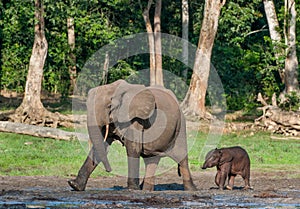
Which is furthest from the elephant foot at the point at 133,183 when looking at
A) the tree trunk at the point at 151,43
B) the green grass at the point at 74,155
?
the tree trunk at the point at 151,43

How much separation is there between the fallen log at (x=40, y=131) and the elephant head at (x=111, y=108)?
8.06 meters

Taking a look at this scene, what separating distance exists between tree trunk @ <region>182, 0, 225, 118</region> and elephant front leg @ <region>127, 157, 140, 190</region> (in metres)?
14.7

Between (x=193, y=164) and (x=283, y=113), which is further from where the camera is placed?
(x=283, y=113)

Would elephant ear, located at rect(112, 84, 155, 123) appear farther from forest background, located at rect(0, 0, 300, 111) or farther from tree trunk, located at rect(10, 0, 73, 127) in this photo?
forest background, located at rect(0, 0, 300, 111)

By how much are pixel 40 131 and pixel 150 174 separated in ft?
28.1

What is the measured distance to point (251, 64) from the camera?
33594 millimetres

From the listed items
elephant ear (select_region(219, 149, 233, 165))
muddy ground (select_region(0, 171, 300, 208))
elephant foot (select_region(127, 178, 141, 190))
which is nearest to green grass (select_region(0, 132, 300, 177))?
muddy ground (select_region(0, 171, 300, 208))

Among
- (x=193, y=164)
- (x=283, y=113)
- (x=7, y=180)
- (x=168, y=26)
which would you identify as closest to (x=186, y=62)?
(x=168, y=26)

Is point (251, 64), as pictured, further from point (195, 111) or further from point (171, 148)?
point (171, 148)

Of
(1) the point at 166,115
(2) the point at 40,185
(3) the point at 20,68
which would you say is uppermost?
(3) the point at 20,68

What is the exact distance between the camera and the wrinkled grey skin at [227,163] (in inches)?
643

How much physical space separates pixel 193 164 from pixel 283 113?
24.4 feet

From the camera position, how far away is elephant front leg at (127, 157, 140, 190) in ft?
51.7

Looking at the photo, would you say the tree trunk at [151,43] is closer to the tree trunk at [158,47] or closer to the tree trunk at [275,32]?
the tree trunk at [158,47]
